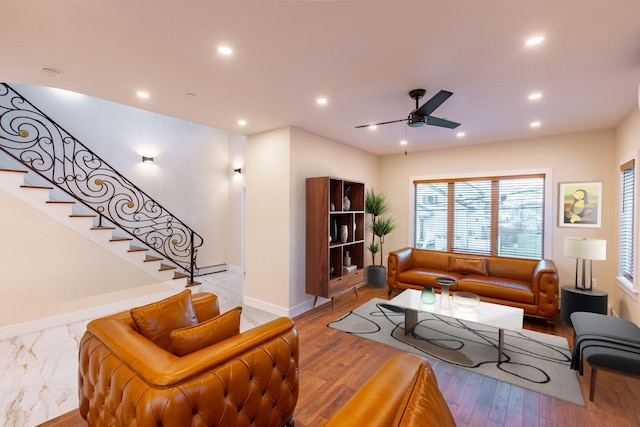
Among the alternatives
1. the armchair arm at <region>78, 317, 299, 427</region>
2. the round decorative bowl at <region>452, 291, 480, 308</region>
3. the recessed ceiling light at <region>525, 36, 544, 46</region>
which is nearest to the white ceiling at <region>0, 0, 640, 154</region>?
the recessed ceiling light at <region>525, 36, 544, 46</region>

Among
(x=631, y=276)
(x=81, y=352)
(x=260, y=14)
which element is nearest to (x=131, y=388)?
(x=81, y=352)

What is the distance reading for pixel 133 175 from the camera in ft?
18.3

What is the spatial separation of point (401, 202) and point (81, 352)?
5507 millimetres

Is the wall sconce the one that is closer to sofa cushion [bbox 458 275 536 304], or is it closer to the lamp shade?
the lamp shade

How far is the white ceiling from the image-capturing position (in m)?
1.76

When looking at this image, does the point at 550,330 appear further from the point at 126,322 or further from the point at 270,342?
the point at 126,322

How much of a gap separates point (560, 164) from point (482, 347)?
327 centimetres

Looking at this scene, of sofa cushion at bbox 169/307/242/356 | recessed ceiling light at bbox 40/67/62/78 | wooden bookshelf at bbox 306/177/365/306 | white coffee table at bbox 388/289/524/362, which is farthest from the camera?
wooden bookshelf at bbox 306/177/365/306

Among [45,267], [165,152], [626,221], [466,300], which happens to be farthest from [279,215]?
[626,221]

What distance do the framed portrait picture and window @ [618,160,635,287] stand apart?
15.5 inches

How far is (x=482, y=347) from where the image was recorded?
10.8ft

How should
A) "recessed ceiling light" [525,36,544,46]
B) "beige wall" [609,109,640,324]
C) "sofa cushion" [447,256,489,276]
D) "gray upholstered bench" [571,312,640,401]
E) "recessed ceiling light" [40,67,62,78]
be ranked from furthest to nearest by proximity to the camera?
"sofa cushion" [447,256,489,276] → "beige wall" [609,109,640,324] → "recessed ceiling light" [40,67,62,78] → "gray upholstered bench" [571,312,640,401] → "recessed ceiling light" [525,36,544,46]

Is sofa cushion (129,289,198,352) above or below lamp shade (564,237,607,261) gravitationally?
below

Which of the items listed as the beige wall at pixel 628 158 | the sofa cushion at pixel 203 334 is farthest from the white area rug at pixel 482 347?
the sofa cushion at pixel 203 334
